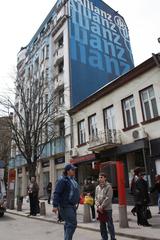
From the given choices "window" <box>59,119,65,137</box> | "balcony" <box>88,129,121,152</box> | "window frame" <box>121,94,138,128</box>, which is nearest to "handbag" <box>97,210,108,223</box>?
"window frame" <box>121,94,138,128</box>

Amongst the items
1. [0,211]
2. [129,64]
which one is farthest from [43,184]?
[129,64]

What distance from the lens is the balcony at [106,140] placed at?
1891 cm

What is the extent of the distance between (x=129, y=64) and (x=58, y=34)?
963cm

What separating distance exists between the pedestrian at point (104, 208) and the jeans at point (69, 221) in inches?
63.0

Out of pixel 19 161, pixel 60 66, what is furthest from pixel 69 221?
pixel 19 161

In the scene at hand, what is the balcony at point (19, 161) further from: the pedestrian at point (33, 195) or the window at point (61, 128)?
the pedestrian at point (33, 195)

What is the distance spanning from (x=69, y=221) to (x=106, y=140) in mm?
13849

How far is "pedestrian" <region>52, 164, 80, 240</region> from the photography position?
531 cm

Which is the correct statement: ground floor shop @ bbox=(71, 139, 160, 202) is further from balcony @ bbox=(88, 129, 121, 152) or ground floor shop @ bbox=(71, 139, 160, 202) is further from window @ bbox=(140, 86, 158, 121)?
window @ bbox=(140, 86, 158, 121)

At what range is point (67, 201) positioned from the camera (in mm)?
5422

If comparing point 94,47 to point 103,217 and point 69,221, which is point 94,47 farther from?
point 69,221

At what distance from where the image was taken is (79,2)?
32.0m

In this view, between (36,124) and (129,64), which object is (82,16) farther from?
(36,124)

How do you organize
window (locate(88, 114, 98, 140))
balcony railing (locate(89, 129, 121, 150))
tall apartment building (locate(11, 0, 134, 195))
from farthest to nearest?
tall apartment building (locate(11, 0, 134, 195)) → window (locate(88, 114, 98, 140)) → balcony railing (locate(89, 129, 121, 150))
